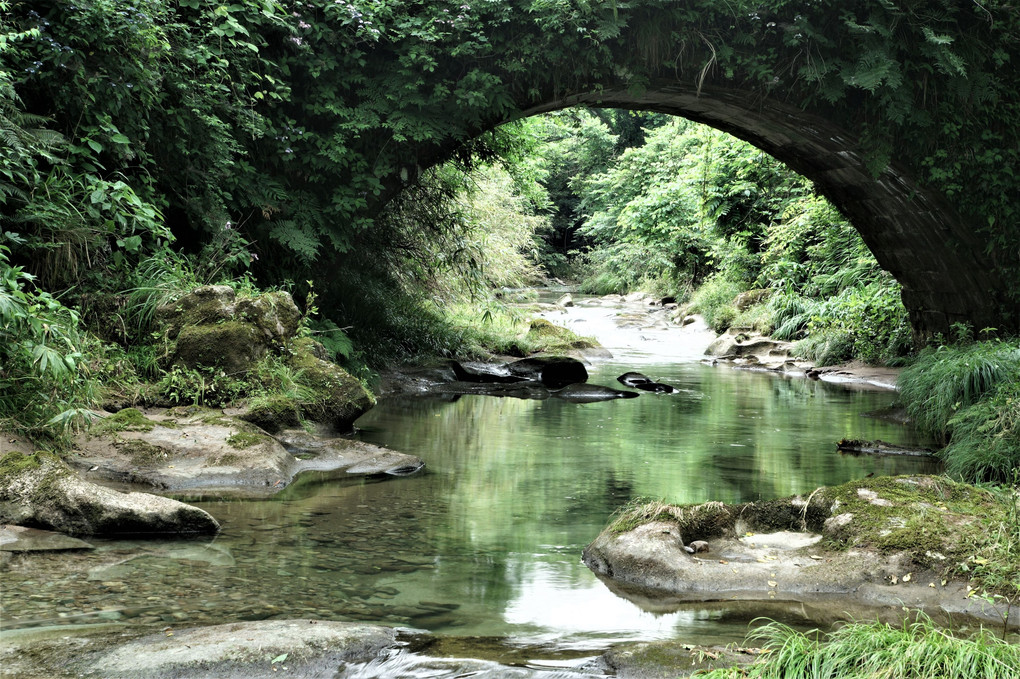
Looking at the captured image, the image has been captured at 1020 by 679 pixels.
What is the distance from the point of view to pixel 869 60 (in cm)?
930

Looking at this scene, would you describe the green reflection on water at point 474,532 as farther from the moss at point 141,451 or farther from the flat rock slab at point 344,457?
the moss at point 141,451

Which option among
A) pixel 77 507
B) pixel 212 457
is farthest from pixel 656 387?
pixel 77 507

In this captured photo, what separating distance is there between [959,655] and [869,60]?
785cm

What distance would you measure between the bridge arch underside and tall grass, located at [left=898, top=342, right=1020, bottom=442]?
5.42 ft

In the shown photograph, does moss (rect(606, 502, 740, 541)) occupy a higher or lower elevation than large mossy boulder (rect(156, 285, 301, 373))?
lower

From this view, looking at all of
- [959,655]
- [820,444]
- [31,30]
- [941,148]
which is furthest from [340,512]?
[941,148]

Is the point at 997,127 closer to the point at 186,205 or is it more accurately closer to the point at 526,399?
the point at 526,399

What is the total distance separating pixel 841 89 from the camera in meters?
9.71

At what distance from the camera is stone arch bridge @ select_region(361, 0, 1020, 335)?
31.0 ft

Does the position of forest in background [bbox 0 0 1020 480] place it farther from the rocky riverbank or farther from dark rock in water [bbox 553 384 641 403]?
dark rock in water [bbox 553 384 641 403]

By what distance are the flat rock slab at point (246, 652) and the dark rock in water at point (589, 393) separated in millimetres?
7943

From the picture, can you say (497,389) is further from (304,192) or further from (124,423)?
(124,423)

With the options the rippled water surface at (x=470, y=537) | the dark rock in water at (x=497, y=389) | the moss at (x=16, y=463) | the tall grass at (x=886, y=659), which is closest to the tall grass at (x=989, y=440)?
the rippled water surface at (x=470, y=537)

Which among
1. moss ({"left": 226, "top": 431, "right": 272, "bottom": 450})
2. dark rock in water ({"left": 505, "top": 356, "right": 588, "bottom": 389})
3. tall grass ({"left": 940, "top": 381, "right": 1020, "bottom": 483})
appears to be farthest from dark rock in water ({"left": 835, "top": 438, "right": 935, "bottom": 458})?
moss ({"left": 226, "top": 431, "right": 272, "bottom": 450})
